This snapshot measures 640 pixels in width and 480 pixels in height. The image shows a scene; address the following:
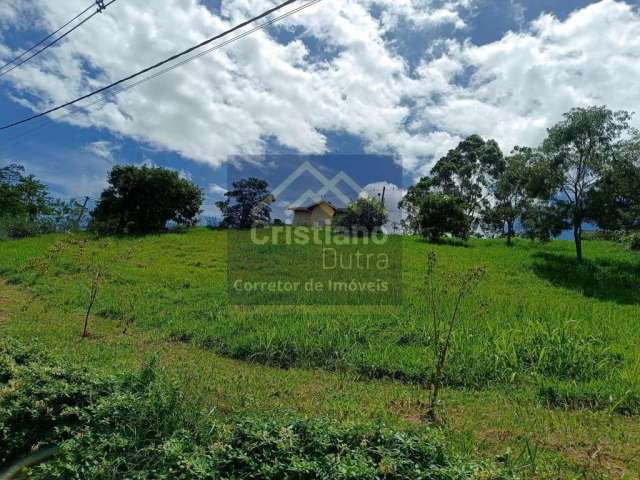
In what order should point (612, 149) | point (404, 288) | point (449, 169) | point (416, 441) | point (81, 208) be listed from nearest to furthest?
1. point (416, 441)
2. point (404, 288)
3. point (612, 149)
4. point (81, 208)
5. point (449, 169)

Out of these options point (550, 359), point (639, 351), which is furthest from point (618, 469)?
point (639, 351)

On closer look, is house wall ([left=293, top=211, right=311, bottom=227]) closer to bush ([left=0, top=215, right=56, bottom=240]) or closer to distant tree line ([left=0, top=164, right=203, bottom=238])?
distant tree line ([left=0, top=164, right=203, bottom=238])

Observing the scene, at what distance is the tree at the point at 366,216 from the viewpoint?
72.7 feet

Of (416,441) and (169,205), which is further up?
(169,205)

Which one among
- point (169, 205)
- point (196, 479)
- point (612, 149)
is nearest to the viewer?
point (196, 479)

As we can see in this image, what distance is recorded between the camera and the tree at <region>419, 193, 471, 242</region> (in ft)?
67.6

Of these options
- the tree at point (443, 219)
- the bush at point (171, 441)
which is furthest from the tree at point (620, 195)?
the bush at point (171, 441)

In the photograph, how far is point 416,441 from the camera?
8.01 feet

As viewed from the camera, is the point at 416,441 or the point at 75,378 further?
the point at 75,378

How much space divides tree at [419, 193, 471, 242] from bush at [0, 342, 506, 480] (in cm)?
1901

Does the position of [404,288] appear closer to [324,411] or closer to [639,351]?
[639,351]

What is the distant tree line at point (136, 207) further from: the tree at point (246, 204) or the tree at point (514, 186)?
the tree at point (514, 186)

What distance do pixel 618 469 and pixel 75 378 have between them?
14.4ft

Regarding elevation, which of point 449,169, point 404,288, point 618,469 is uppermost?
point 449,169
